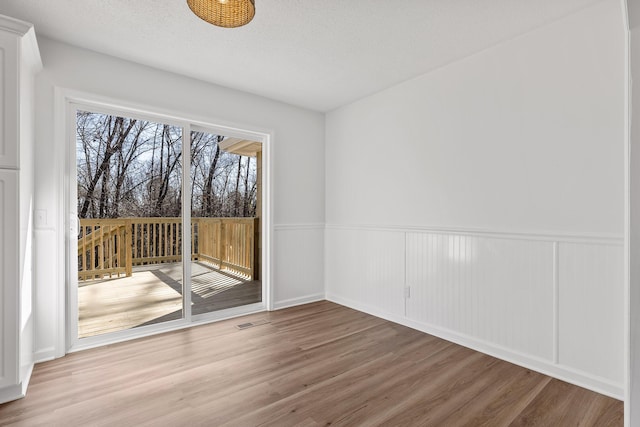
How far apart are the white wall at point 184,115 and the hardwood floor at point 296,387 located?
2.33ft

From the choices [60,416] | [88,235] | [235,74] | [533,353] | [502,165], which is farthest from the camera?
[235,74]

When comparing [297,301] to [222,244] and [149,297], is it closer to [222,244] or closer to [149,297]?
[222,244]

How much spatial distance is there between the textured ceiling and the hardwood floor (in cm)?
244

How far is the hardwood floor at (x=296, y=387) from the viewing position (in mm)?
1784

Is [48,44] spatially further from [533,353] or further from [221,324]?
[533,353]

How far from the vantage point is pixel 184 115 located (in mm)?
3107

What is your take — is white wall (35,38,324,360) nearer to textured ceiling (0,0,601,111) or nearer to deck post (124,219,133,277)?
textured ceiling (0,0,601,111)

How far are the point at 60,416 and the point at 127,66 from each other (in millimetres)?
2622

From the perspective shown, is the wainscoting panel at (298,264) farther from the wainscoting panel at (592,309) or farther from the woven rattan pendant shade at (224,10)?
the wainscoting panel at (592,309)

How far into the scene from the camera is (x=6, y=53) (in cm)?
186

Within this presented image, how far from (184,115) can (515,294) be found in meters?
3.24

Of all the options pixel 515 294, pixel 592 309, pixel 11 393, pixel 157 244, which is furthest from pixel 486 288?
pixel 11 393

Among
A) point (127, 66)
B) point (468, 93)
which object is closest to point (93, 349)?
point (127, 66)

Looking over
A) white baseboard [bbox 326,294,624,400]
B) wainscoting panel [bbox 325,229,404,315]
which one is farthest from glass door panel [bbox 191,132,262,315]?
white baseboard [bbox 326,294,624,400]
